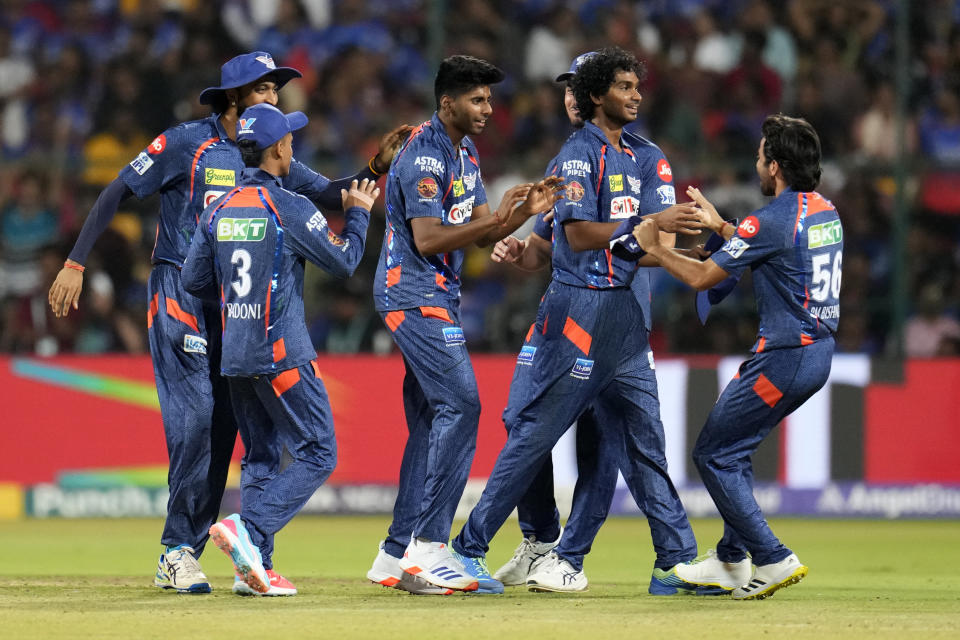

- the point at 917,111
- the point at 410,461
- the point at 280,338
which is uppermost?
the point at 917,111

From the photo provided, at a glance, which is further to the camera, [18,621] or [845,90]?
[845,90]

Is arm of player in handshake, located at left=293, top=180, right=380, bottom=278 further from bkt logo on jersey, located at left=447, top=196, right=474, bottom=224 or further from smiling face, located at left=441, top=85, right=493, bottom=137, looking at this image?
smiling face, located at left=441, top=85, right=493, bottom=137

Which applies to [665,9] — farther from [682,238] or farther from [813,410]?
[813,410]

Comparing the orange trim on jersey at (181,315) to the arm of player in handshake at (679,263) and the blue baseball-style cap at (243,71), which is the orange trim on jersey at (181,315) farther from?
the arm of player in handshake at (679,263)

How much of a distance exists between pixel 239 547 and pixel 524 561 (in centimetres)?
178

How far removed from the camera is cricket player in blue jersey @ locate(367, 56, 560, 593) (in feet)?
23.6

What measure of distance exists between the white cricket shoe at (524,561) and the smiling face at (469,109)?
7.46ft

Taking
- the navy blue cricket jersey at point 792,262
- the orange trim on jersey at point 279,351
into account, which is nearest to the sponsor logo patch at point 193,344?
the orange trim on jersey at point 279,351

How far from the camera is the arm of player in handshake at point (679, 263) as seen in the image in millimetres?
7000

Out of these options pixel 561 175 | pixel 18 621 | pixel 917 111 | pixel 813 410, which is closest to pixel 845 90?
pixel 917 111

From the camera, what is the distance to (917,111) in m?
14.7

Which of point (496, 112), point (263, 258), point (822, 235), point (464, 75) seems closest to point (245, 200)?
point (263, 258)

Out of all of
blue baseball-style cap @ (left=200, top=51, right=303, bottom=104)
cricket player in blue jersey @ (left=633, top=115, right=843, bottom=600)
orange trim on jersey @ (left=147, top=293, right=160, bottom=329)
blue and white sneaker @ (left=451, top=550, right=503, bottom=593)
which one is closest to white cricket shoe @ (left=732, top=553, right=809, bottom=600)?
cricket player in blue jersey @ (left=633, top=115, right=843, bottom=600)

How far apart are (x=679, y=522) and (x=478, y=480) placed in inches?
203
